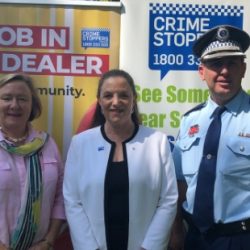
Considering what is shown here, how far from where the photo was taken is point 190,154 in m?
2.67

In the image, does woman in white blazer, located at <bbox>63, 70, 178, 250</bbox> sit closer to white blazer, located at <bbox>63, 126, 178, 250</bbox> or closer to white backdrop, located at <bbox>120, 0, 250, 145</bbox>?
white blazer, located at <bbox>63, 126, 178, 250</bbox>

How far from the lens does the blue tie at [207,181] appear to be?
2486 mm

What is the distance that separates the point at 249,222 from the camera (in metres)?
2.44

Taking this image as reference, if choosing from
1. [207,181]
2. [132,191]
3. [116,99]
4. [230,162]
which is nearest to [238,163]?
[230,162]

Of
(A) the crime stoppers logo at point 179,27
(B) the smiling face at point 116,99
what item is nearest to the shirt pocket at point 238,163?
(B) the smiling face at point 116,99

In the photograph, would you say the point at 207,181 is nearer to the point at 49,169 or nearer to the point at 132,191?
the point at 132,191

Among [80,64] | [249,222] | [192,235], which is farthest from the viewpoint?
[80,64]

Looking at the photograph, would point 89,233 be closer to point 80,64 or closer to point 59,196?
point 59,196

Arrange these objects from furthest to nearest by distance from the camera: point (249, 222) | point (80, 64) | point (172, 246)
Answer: point (80, 64) < point (172, 246) < point (249, 222)

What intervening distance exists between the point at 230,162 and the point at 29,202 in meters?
1.05

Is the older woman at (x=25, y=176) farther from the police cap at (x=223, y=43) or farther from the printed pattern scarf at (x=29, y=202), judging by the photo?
the police cap at (x=223, y=43)

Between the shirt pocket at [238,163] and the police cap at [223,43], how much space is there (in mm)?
458

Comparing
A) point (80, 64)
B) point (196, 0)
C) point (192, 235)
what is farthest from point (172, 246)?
point (196, 0)

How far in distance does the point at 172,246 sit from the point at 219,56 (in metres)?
1.14
